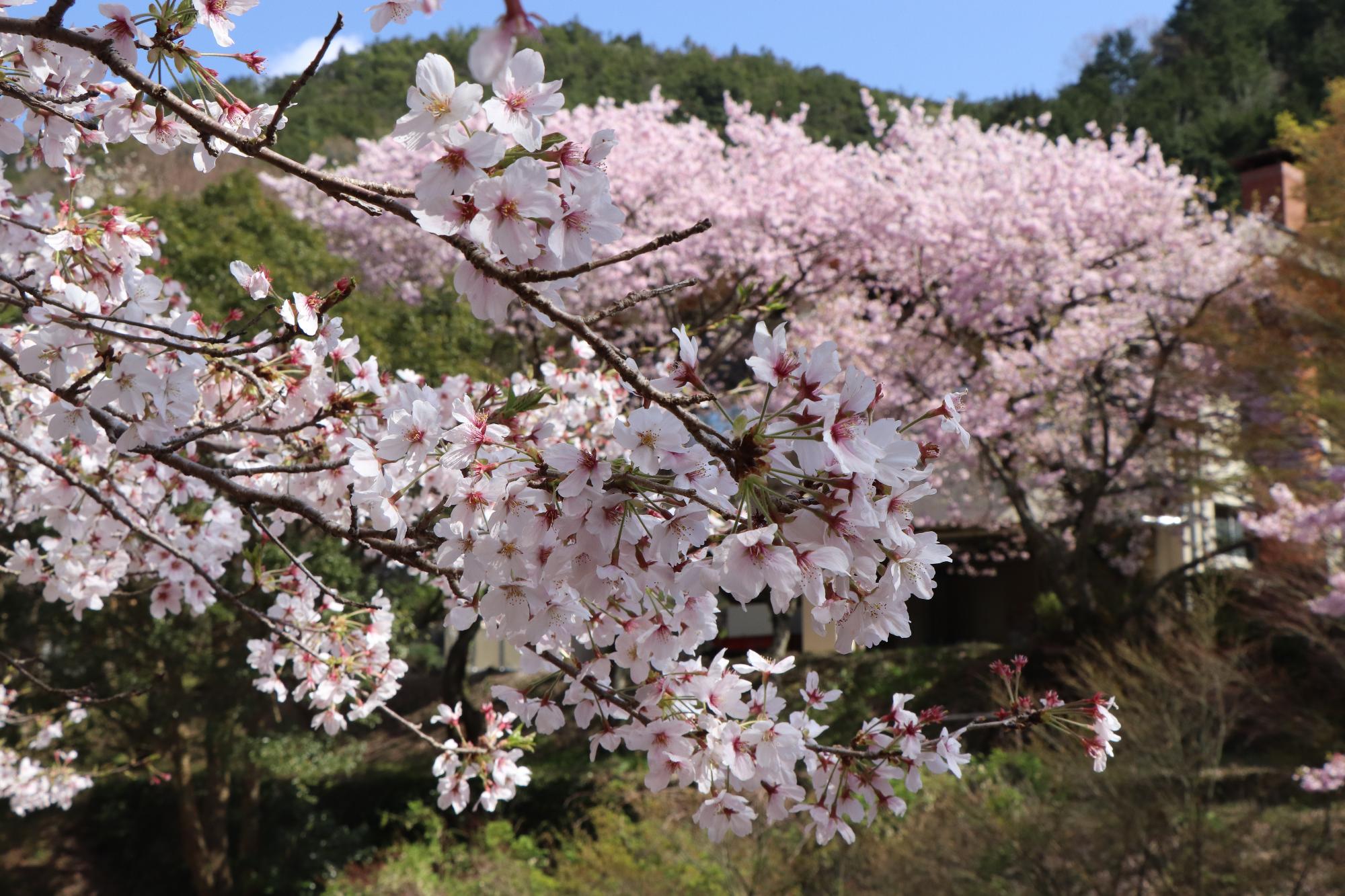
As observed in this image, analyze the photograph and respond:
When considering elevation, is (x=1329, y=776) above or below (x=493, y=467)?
below

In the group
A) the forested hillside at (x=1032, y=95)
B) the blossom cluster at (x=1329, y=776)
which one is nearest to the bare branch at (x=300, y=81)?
the blossom cluster at (x=1329, y=776)

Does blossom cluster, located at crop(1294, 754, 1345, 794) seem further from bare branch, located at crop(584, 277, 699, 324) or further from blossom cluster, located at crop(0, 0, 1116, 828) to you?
bare branch, located at crop(584, 277, 699, 324)

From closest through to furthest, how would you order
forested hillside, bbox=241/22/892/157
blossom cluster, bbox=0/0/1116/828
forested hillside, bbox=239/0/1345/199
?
1. blossom cluster, bbox=0/0/1116/828
2. forested hillside, bbox=241/22/892/157
3. forested hillside, bbox=239/0/1345/199

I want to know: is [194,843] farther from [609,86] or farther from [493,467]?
[609,86]

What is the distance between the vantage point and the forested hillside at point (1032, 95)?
68.0ft

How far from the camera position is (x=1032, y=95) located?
966 inches

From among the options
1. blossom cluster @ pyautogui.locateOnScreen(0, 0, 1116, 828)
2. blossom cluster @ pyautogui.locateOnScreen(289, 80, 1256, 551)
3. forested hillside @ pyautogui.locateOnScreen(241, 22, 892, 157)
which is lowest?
blossom cluster @ pyautogui.locateOnScreen(0, 0, 1116, 828)

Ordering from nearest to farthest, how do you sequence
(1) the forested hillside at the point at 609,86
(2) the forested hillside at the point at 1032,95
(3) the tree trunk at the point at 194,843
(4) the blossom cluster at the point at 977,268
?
(3) the tree trunk at the point at 194,843
(4) the blossom cluster at the point at 977,268
(1) the forested hillside at the point at 609,86
(2) the forested hillside at the point at 1032,95

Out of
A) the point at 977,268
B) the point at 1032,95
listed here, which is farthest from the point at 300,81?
the point at 1032,95

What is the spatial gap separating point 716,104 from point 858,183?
8545mm

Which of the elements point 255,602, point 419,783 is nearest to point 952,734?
point 255,602

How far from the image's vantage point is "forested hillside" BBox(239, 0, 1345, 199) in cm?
2072

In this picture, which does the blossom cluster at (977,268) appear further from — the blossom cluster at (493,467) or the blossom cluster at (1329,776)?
the blossom cluster at (493,467)

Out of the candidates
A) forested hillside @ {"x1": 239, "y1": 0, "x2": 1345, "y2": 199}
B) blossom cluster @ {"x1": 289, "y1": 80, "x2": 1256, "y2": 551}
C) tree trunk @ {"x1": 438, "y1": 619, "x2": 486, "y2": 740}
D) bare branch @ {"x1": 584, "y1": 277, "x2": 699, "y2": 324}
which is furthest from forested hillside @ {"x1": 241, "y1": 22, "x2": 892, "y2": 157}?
bare branch @ {"x1": 584, "y1": 277, "x2": 699, "y2": 324}
